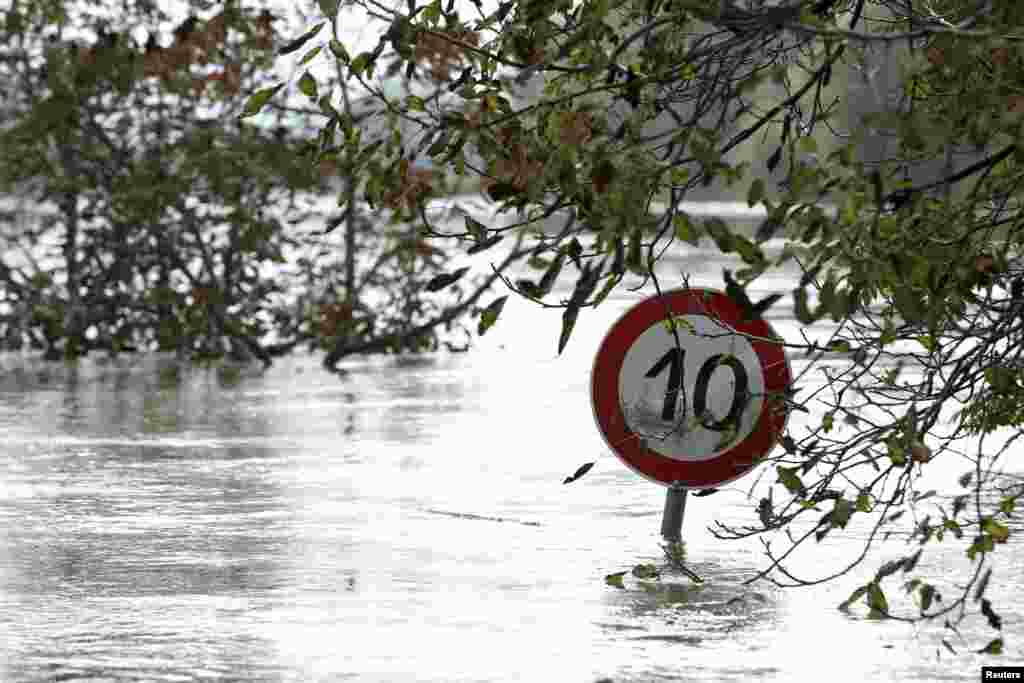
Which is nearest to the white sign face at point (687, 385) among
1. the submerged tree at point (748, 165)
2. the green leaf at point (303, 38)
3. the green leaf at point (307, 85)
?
the submerged tree at point (748, 165)

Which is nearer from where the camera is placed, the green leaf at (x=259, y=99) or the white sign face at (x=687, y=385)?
the green leaf at (x=259, y=99)

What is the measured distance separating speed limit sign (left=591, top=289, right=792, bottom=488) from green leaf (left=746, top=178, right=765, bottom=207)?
3.86 metres

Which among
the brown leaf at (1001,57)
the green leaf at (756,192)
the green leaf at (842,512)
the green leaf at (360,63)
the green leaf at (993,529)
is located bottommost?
the green leaf at (993,529)

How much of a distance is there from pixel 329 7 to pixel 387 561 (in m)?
3.94

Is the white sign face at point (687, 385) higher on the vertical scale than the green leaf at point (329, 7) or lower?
lower

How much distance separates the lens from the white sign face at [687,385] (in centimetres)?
958

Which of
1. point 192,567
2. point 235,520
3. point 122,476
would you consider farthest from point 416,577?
point 122,476

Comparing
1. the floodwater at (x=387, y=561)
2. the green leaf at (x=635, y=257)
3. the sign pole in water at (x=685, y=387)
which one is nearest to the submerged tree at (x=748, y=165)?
the green leaf at (x=635, y=257)

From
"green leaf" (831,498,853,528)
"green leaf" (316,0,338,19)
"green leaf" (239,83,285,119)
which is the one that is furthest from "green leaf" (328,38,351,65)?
"green leaf" (831,498,853,528)

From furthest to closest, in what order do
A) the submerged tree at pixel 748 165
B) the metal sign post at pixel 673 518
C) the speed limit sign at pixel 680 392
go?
the metal sign post at pixel 673 518, the speed limit sign at pixel 680 392, the submerged tree at pixel 748 165

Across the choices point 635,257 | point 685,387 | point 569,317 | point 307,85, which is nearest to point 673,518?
point 685,387

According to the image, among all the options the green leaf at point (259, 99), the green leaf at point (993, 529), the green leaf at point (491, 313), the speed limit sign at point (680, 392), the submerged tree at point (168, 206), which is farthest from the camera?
the submerged tree at point (168, 206)

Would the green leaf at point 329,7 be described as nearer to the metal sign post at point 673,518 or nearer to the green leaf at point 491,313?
the green leaf at point 491,313

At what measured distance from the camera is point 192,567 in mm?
9555
